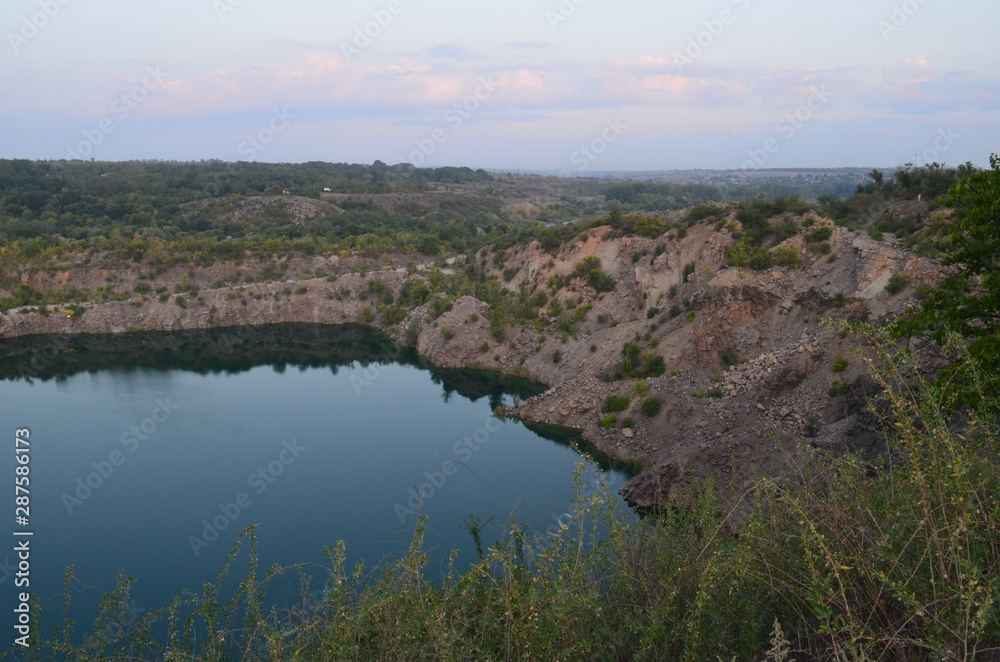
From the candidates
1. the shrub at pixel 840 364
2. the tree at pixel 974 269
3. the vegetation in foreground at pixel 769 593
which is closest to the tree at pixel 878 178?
the shrub at pixel 840 364

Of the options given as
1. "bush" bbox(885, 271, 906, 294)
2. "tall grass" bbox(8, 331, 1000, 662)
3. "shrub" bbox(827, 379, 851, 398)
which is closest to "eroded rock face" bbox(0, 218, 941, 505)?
"shrub" bbox(827, 379, 851, 398)

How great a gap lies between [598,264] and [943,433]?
91.3ft

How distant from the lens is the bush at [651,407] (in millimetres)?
20203

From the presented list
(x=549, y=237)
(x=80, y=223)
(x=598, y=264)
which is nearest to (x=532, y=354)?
(x=598, y=264)

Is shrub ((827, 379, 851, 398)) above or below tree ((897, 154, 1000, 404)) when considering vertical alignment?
below

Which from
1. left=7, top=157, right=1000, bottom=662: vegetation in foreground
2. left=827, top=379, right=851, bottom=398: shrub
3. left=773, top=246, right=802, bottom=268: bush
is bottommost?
left=827, top=379, right=851, bottom=398: shrub

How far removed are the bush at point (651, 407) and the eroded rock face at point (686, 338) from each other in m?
0.17

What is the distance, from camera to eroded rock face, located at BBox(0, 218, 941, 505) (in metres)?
16.7

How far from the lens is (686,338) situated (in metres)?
22.6

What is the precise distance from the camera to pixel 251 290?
128ft

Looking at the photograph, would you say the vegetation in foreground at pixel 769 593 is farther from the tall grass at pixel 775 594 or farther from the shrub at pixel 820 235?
the shrub at pixel 820 235

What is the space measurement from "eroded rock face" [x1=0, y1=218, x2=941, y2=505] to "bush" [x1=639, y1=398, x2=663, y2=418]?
171 mm

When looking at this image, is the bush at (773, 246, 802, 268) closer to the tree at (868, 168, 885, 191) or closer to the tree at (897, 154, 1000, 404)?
the tree at (868, 168, 885, 191)

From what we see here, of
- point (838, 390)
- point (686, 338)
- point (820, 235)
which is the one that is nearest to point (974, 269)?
point (838, 390)
